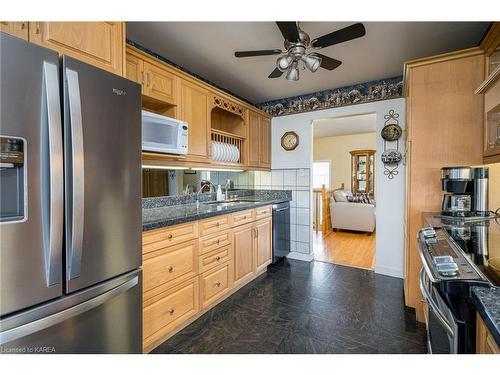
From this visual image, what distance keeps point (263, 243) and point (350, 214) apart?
9.26ft

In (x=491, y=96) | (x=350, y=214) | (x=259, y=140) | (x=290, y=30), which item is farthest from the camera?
(x=350, y=214)

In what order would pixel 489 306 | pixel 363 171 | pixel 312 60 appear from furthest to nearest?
pixel 363 171 < pixel 312 60 < pixel 489 306

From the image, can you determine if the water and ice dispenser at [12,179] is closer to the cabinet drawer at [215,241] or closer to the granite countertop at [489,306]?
the cabinet drawer at [215,241]

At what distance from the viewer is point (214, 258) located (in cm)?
220

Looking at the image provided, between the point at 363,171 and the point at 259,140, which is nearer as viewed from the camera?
the point at 259,140

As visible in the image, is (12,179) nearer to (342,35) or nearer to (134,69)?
(134,69)

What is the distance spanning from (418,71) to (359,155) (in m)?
5.74

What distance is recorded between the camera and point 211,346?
1.73m


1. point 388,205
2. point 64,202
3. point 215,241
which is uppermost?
point 64,202

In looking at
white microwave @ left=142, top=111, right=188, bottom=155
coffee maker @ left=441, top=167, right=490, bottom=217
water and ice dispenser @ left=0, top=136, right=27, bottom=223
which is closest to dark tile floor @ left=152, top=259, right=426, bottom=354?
coffee maker @ left=441, top=167, right=490, bottom=217

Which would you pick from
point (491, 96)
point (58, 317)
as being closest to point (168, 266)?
point (58, 317)

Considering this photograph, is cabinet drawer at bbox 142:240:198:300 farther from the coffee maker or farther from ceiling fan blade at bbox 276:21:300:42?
the coffee maker
